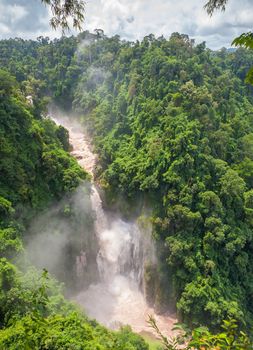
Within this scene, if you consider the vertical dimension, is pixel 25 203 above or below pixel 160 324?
above

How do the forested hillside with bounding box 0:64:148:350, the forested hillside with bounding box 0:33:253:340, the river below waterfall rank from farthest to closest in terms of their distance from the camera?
the river below waterfall < the forested hillside with bounding box 0:33:253:340 < the forested hillside with bounding box 0:64:148:350

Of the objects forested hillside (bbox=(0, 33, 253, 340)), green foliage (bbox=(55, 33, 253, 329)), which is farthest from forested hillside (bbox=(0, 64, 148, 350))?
green foliage (bbox=(55, 33, 253, 329))

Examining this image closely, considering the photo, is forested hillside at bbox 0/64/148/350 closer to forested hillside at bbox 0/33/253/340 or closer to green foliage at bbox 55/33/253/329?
forested hillside at bbox 0/33/253/340

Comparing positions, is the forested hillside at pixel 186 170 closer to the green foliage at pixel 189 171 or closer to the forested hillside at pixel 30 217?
the green foliage at pixel 189 171

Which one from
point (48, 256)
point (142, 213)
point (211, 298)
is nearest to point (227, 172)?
point (142, 213)

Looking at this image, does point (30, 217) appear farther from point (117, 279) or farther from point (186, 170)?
point (186, 170)

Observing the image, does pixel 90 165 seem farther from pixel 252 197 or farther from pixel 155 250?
pixel 252 197

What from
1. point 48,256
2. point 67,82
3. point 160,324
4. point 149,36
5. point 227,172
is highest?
point 149,36
